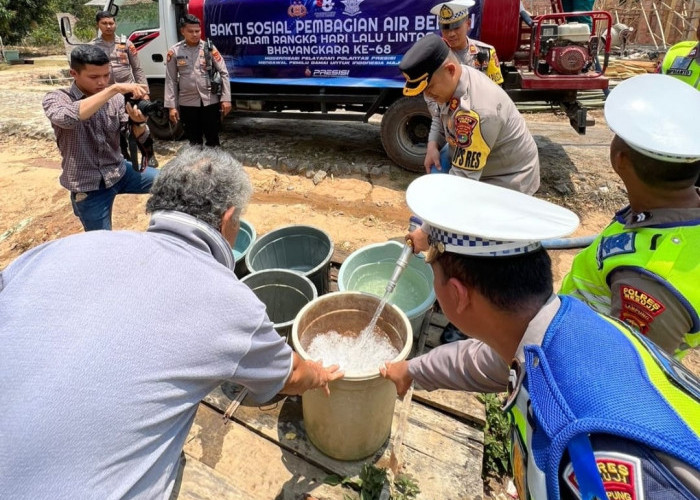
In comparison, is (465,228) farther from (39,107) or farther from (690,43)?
(39,107)

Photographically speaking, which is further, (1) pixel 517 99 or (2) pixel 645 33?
(2) pixel 645 33

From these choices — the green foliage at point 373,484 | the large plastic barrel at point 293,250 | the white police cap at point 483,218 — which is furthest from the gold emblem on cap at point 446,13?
the green foliage at point 373,484

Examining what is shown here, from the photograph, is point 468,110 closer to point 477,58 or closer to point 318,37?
point 477,58

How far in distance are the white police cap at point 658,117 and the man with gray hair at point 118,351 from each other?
1.23 meters

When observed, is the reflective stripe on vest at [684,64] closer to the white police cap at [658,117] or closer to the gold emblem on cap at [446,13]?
the gold emblem on cap at [446,13]

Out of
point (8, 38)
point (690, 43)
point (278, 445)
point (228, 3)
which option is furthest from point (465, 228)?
point (8, 38)

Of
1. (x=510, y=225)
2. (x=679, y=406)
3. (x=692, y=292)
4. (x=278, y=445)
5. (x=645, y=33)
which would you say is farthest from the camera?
(x=645, y=33)

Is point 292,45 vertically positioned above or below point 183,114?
above

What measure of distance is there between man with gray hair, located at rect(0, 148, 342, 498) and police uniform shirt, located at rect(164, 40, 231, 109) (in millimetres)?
4515

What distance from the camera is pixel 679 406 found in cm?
73

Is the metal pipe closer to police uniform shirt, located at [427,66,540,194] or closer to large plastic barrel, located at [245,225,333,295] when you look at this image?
police uniform shirt, located at [427,66,540,194]

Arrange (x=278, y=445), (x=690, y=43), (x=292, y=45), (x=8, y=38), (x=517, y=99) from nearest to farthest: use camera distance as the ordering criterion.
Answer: (x=278, y=445)
(x=690, y=43)
(x=517, y=99)
(x=292, y=45)
(x=8, y=38)

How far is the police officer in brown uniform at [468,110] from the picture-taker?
232 cm

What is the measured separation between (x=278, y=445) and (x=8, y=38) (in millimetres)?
27371
